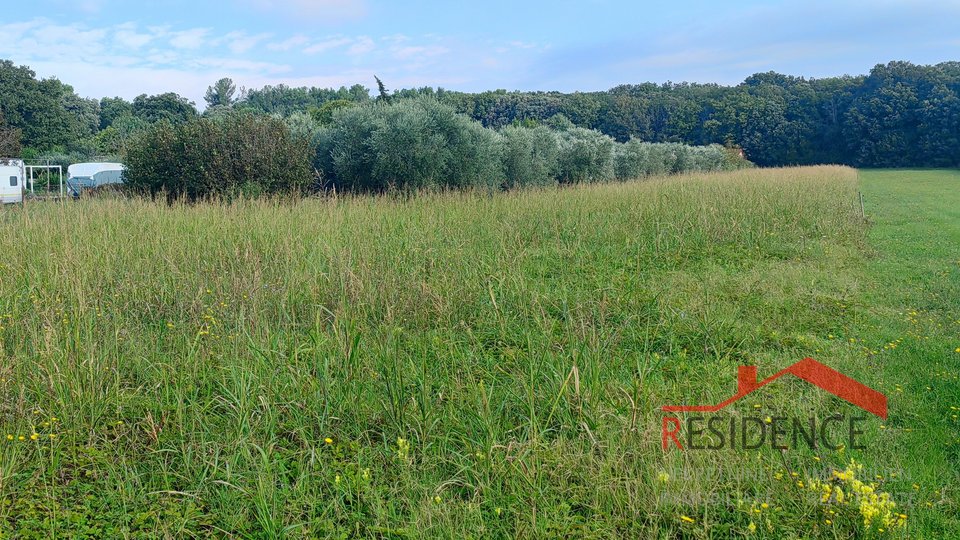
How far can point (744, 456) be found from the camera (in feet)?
10.6

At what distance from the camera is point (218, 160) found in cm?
1293

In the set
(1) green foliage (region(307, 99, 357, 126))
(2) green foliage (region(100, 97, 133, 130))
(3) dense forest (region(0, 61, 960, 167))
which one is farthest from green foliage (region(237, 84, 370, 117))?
(1) green foliage (region(307, 99, 357, 126))

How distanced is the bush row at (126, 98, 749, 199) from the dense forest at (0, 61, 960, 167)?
33891mm

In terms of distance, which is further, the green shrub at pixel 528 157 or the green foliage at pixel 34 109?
the green foliage at pixel 34 109

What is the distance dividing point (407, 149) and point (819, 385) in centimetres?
1141

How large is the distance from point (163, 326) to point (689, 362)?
4.19 meters

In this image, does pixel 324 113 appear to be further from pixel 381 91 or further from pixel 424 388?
pixel 424 388

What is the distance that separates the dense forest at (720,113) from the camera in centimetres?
5316

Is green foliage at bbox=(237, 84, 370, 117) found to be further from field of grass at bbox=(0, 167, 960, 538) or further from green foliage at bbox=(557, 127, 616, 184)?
field of grass at bbox=(0, 167, 960, 538)

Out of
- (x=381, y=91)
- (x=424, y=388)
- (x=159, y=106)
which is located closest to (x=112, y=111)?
(x=159, y=106)

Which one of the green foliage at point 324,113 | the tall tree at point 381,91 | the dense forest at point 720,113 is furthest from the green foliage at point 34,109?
the tall tree at point 381,91

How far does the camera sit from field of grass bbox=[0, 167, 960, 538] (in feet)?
9.53

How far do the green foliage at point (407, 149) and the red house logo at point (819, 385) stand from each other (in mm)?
10083

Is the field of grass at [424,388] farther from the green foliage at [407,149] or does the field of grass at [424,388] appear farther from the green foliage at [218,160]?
the green foliage at [407,149]
